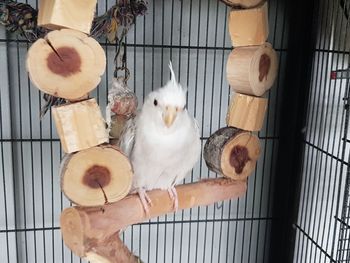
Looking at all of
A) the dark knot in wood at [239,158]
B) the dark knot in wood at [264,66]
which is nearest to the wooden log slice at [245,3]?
the dark knot in wood at [264,66]

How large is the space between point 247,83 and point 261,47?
0.09m

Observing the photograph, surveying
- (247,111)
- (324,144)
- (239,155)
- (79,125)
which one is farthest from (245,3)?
(324,144)

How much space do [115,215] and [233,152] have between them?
1.06ft

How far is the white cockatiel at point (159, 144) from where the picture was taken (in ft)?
3.06

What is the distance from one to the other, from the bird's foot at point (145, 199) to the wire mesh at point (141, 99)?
1.72 ft

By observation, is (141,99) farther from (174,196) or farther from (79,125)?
(79,125)

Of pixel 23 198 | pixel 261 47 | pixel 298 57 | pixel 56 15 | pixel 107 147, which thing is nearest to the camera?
pixel 56 15

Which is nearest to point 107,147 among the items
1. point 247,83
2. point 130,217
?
point 130,217

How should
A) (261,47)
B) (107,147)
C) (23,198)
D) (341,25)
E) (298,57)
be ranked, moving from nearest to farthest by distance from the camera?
(107,147), (261,47), (341,25), (298,57), (23,198)

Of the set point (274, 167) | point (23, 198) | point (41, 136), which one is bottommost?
point (23, 198)

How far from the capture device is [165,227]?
1.53 meters

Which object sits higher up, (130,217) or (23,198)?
(130,217)

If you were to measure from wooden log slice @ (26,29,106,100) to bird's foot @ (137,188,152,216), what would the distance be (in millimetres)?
302

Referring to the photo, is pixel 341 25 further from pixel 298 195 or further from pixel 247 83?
pixel 298 195
